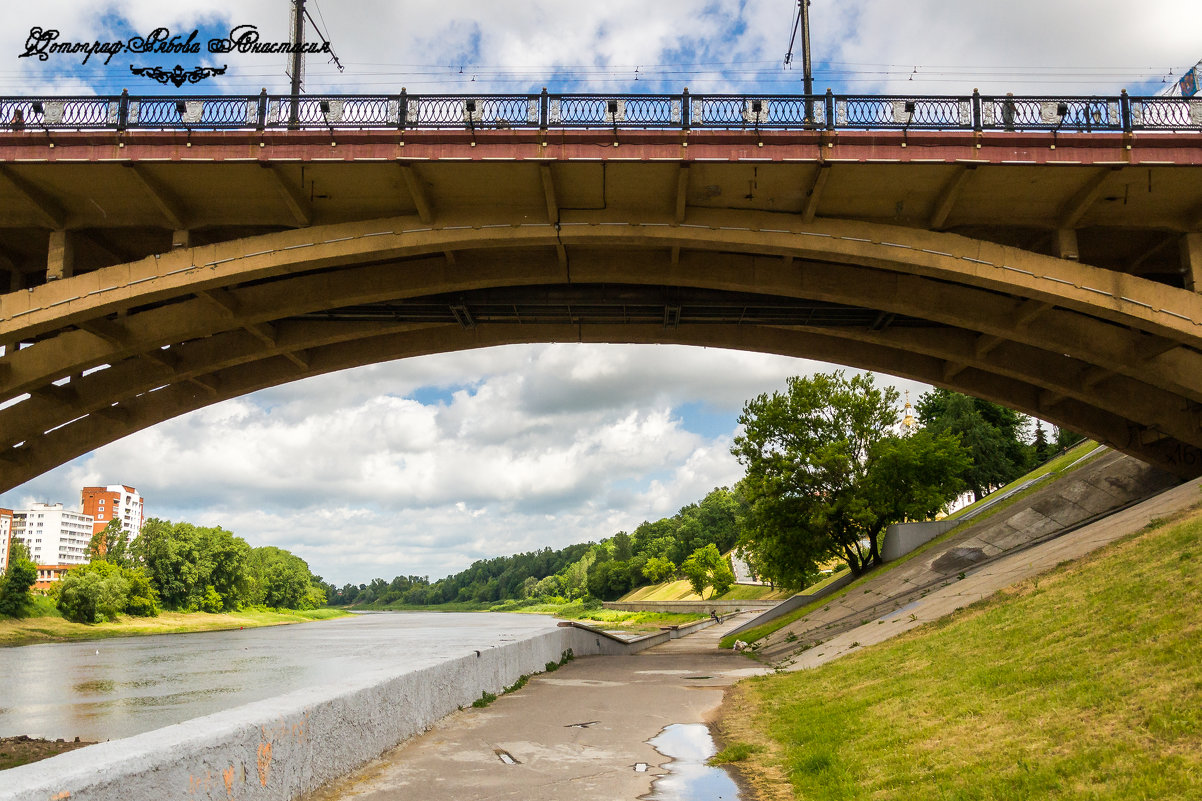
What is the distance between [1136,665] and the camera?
6297mm

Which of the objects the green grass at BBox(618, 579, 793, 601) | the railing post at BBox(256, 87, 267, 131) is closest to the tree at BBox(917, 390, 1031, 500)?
the green grass at BBox(618, 579, 793, 601)

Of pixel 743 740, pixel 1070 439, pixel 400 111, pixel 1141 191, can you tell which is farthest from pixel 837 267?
pixel 1070 439

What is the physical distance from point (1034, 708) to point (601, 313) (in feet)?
42.2

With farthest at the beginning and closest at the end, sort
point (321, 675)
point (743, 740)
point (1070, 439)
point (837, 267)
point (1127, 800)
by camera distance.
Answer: point (1070, 439)
point (321, 675)
point (837, 267)
point (743, 740)
point (1127, 800)

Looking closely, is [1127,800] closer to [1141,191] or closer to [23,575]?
[1141,191]

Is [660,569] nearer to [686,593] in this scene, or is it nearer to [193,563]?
[686,593]

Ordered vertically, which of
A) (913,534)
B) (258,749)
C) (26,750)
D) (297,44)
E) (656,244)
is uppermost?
(297,44)

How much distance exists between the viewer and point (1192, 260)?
1454cm

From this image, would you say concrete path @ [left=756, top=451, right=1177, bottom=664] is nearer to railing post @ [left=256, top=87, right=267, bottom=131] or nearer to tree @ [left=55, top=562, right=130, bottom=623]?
railing post @ [left=256, top=87, right=267, bottom=131]

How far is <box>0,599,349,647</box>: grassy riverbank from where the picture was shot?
58.2 m

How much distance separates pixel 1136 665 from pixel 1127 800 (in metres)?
2.12

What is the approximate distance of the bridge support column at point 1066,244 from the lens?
1441cm

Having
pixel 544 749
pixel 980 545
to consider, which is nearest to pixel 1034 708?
pixel 544 749

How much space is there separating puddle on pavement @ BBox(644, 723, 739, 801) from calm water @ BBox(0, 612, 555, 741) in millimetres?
2635
